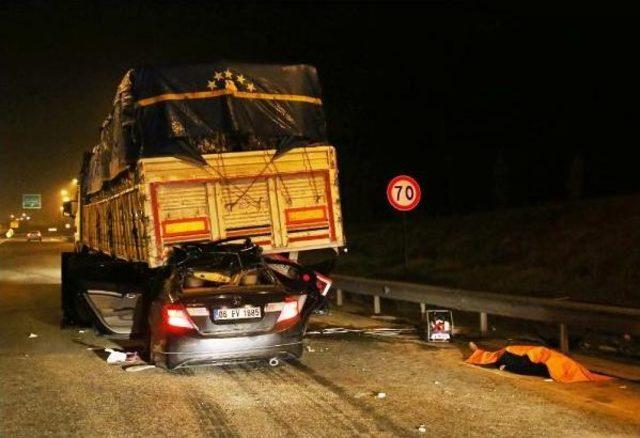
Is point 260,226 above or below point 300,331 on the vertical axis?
above

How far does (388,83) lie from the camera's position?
33250 mm

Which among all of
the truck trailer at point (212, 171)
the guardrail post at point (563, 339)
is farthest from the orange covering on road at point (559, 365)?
the truck trailer at point (212, 171)

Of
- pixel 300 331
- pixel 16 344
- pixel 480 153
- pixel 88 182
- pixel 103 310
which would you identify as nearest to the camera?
pixel 300 331

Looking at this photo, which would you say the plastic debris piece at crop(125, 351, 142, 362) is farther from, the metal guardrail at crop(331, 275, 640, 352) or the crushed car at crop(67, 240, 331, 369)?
the metal guardrail at crop(331, 275, 640, 352)

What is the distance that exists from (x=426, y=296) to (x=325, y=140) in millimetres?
2963

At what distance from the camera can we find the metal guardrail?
809 cm

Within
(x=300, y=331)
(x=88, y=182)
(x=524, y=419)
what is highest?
(x=88, y=182)

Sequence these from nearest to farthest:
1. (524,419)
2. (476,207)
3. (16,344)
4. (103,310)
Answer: (524,419)
(103,310)
(16,344)
(476,207)

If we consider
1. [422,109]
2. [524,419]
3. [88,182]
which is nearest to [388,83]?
[422,109]

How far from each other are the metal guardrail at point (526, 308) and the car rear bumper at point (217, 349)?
11.4 ft

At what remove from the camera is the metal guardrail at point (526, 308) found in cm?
809

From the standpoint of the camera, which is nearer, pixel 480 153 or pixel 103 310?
pixel 103 310

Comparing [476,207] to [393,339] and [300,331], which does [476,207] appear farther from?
[300,331]

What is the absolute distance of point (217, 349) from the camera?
738 centimetres
